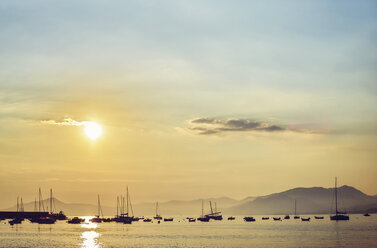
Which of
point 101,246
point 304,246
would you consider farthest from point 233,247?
point 101,246

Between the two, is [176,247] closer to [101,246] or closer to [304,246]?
[101,246]

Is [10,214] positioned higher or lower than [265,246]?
higher

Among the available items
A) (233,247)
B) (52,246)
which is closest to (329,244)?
(233,247)

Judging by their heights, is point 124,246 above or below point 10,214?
below

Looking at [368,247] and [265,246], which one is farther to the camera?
[265,246]

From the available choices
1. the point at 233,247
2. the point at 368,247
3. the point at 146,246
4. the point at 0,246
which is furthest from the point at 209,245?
the point at 0,246

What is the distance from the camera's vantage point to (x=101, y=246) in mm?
120875

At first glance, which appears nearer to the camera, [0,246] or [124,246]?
[0,246]

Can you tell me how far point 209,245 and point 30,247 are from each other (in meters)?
42.8

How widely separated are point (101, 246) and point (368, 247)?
63696mm

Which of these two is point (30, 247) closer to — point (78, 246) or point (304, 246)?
point (78, 246)

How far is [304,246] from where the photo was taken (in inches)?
4471

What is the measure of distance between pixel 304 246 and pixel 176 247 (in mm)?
30362

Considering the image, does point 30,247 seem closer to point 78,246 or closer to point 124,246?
point 78,246
